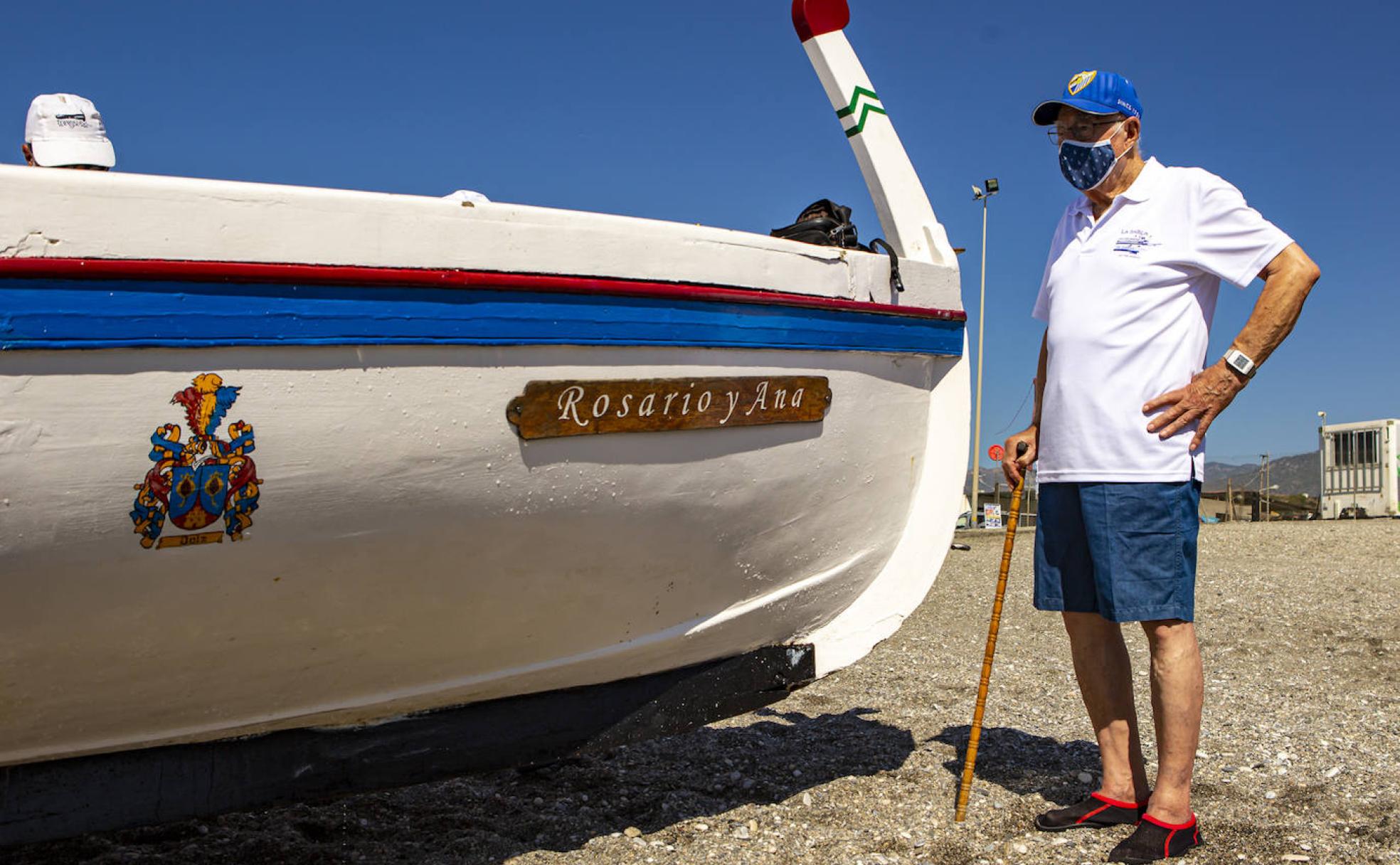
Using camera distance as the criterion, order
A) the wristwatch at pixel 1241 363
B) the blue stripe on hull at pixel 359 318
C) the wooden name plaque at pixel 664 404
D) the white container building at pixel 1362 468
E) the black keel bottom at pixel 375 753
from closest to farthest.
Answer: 1. the blue stripe on hull at pixel 359 318
2. the black keel bottom at pixel 375 753
3. the wooden name plaque at pixel 664 404
4. the wristwatch at pixel 1241 363
5. the white container building at pixel 1362 468

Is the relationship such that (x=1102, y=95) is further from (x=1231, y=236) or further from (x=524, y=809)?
(x=524, y=809)

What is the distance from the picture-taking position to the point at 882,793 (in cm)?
346

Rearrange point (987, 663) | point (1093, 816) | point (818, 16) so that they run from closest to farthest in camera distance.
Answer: point (1093, 816) → point (987, 663) → point (818, 16)

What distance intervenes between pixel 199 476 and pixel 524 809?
1.71 metres

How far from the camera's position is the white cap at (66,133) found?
8.19 feet

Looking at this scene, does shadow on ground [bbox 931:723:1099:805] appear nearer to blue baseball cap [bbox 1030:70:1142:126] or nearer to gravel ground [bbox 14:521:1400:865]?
gravel ground [bbox 14:521:1400:865]

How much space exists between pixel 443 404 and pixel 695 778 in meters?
1.92

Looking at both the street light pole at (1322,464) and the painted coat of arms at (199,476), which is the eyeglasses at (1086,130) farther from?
the street light pole at (1322,464)

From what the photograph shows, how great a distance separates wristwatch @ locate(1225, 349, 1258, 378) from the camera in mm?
2727

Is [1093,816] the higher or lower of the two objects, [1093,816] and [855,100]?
the lower

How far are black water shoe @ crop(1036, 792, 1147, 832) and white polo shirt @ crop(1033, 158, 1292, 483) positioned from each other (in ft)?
3.00

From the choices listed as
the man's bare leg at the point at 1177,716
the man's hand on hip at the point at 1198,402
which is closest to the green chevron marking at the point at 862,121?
the man's hand on hip at the point at 1198,402

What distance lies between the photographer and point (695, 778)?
12.2 feet

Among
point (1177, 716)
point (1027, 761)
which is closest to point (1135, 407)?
point (1177, 716)
